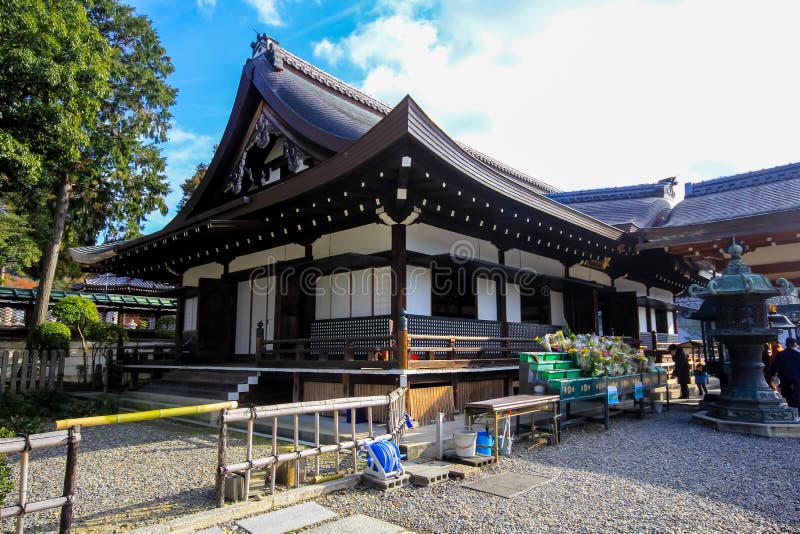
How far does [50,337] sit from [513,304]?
11.1m

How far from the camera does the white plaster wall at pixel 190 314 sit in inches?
538

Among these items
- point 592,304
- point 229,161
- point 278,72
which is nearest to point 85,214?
point 229,161

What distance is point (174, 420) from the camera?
8.88m

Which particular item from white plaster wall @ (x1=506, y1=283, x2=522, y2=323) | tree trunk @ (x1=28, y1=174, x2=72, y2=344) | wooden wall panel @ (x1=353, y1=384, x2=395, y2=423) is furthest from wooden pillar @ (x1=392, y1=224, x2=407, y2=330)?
tree trunk @ (x1=28, y1=174, x2=72, y2=344)

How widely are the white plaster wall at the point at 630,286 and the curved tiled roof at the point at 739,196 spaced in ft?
8.30

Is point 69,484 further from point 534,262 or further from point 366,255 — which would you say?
point 534,262

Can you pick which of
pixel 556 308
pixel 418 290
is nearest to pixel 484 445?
pixel 418 290

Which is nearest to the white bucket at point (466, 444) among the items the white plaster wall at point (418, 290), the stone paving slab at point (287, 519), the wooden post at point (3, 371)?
the stone paving slab at point (287, 519)

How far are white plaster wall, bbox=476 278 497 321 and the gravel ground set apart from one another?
3.35 metres

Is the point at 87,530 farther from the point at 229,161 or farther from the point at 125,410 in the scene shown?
the point at 229,161

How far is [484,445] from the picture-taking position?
18.1ft

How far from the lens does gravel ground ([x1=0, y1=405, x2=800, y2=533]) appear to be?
3.66m

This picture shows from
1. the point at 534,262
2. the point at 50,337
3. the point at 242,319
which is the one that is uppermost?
the point at 534,262

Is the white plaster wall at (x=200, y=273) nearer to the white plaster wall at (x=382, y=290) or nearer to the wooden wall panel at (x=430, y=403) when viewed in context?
the white plaster wall at (x=382, y=290)
